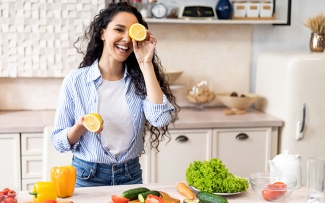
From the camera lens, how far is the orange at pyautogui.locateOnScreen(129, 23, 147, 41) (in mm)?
2283

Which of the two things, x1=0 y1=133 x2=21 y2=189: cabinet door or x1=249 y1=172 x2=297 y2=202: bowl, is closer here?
x1=249 y1=172 x2=297 y2=202: bowl

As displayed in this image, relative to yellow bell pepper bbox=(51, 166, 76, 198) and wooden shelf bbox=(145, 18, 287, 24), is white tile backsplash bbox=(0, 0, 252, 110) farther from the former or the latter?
yellow bell pepper bbox=(51, 166, 76, 198)

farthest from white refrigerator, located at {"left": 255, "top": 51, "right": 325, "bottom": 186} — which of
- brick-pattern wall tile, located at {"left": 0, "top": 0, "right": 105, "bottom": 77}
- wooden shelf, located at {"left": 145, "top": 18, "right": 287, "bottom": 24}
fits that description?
brick-pattern wall tile, located at {"left": 0, "top": 0, "right": 105, "bottom": 77}

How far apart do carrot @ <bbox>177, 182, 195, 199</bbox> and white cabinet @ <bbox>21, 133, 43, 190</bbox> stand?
150 centimetres

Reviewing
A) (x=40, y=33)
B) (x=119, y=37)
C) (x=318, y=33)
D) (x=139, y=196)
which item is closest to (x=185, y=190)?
(x=139, y=196)

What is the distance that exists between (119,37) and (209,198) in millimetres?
828

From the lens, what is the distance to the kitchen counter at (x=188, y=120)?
11.0 feet

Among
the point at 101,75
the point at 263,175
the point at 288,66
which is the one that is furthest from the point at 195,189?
the point at 288,66

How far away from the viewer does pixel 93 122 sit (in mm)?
2043

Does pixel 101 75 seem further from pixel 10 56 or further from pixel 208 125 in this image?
→ pixel 10 56

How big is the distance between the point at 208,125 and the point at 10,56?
1.49 metres

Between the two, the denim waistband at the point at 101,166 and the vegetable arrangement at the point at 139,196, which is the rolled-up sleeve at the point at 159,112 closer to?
the denim waistband at the point at 101,166

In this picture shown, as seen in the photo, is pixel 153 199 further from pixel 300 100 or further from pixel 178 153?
pixel 300 100

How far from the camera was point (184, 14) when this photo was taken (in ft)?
12.6
